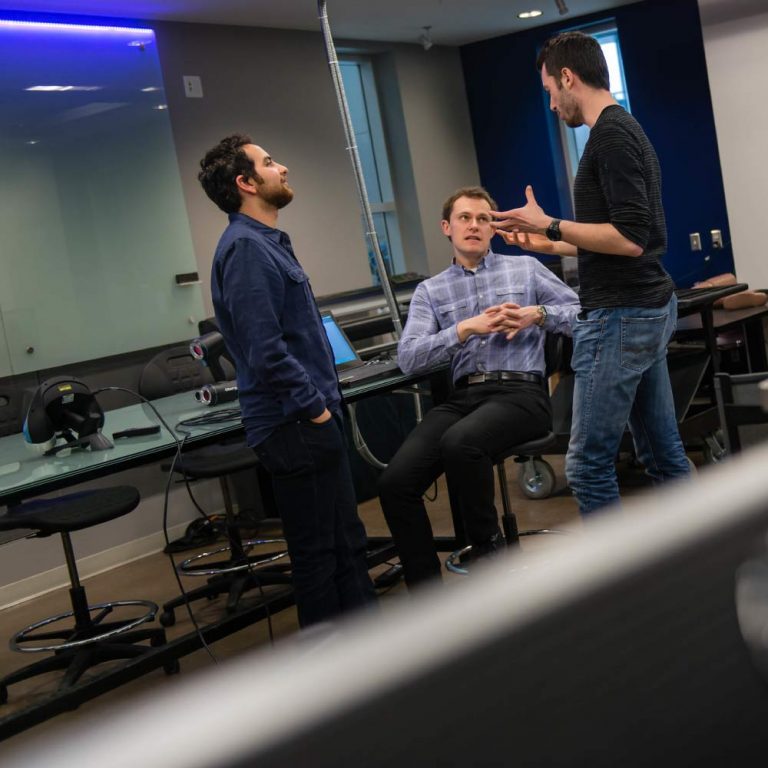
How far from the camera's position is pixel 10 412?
173 inches

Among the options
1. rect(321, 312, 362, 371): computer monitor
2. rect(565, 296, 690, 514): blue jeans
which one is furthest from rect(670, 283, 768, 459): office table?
rect(565, 296, 690, 514): blue jeans

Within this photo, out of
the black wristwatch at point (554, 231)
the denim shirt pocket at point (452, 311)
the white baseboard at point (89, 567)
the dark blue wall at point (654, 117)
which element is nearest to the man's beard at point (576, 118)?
the black wristwatch at point (554, 231)

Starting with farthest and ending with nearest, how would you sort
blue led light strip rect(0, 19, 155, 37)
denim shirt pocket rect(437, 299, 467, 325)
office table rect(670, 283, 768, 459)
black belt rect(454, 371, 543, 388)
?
blue led light strip rect(0, 19, 155, 37)
office table rect(670, 283, 768, 459)
denim shirt pocket rect(437, 299, 467, 325)
black belt rect(454, 371, 543, 388)

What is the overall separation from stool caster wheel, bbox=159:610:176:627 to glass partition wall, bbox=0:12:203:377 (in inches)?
64.5

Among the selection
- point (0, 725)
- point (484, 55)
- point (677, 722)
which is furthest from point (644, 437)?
point (484, 55)

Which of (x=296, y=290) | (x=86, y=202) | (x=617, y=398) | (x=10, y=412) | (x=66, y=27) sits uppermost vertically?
(x=66, y=27)

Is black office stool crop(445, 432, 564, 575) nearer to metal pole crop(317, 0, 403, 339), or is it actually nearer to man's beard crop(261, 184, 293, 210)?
metal pole crop(317, 0, 403, 339)

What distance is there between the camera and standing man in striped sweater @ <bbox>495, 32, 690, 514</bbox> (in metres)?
2.43

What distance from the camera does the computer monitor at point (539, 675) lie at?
8.6 inches

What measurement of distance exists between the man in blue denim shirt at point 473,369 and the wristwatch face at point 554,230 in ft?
1.79

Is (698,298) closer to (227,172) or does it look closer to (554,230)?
(554,230)

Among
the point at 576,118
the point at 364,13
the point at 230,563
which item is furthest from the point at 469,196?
the point at 364,13

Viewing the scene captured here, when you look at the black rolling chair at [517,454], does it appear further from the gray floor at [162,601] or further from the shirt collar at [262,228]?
the shirt collar at [262,228]

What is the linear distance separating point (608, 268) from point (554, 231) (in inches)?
6.4
